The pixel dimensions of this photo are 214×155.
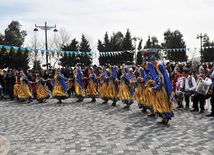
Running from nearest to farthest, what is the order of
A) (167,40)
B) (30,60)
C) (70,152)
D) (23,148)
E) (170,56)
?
(70,152)
(23,148)
(30,60)
(170,56)
(167,40)

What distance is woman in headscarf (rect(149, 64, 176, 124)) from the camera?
7.37m

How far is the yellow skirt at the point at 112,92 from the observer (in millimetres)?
11352

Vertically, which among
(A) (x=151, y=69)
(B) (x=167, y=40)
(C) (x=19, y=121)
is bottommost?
(C) (x=19, y=121)

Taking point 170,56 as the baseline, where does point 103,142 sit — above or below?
below

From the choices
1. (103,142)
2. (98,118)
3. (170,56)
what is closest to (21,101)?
(98,118)

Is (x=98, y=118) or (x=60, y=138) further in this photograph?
(x=98, y=118)

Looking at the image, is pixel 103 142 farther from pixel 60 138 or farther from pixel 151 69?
pixel 151 69

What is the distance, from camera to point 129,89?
416 inches

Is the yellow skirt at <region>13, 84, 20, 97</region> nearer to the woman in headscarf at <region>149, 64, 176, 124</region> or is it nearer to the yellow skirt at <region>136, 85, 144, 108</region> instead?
the yellow skirt at <region>136, 85, 144, 108</region>

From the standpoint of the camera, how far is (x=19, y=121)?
8656 millimetres

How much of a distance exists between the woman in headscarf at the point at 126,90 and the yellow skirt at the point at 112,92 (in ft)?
2.34

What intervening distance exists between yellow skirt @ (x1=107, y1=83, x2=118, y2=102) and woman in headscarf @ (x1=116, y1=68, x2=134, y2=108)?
715 mm

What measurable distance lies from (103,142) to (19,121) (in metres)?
4.24

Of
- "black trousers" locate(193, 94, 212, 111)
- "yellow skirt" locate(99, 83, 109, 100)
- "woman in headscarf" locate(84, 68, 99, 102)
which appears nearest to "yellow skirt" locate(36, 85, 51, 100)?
"woman in headscarf" locate(84, 68, 99, 102)
